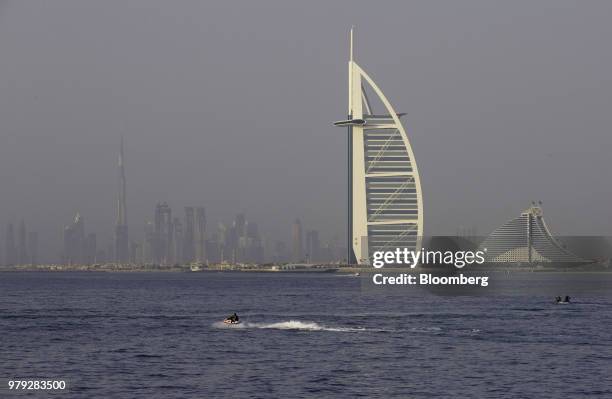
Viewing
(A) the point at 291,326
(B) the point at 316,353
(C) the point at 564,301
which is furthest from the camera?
(C) the point at 564,301

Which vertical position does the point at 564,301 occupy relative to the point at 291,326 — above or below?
below

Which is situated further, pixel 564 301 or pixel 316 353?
pixel 564 301

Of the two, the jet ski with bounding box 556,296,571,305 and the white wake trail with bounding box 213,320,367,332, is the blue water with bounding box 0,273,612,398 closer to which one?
the white wake trail with bounding box 213,320,367,332

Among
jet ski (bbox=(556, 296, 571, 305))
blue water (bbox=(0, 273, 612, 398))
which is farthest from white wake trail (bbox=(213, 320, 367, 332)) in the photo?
jet ski (bbox=(556, 296, 571, 305))

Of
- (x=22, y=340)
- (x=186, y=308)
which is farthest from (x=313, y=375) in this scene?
(x=186, y=308)

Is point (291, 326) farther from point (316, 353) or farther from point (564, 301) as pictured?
point (564, 301)

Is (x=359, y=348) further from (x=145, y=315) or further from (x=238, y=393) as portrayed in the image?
(x=145, y=315)

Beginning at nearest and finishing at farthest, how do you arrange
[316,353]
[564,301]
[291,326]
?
[316,353] < [291,326] < [564,301]

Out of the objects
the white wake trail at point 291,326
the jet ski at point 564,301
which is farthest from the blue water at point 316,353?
the jet ski at point 564,301

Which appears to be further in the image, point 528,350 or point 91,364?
point 528,350

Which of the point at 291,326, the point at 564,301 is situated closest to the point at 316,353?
the point at 291,326

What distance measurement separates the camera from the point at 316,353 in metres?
72.0

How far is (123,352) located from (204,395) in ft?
64.6

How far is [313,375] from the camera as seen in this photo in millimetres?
61531
